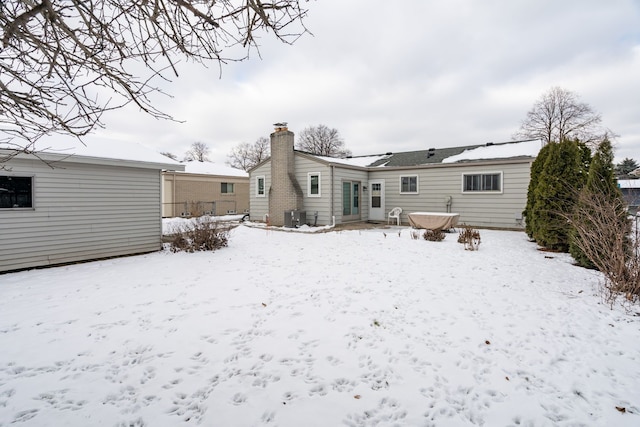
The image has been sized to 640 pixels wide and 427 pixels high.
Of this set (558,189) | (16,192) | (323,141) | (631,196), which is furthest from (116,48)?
(323,141)

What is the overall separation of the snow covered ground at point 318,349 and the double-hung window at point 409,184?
9057 mm

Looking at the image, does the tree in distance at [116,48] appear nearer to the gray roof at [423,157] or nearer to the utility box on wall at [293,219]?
the utility box on wall at [293,219]

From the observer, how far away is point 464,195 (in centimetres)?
1371

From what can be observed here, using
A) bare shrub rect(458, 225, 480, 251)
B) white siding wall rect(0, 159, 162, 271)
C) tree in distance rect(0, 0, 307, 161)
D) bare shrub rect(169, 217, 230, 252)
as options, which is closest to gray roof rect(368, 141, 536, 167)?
bare shrub rect(458, 225, 480, 251)

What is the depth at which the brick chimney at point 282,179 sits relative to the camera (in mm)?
14625

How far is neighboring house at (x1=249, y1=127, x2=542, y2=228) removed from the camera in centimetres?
1272

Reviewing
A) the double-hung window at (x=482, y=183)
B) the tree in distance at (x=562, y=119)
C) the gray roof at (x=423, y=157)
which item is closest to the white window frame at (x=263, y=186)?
the gray roof at (x=423, y=157)

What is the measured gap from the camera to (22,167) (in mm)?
6559

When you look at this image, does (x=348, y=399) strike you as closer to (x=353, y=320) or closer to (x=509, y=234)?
(x=353, y=320)

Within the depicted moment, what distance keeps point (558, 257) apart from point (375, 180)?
959cm

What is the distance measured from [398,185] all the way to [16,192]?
13.9 metres

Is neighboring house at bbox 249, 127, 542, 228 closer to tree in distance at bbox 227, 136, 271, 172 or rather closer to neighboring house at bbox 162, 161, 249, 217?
neighboring house at bbox 162, 161, 249, 217

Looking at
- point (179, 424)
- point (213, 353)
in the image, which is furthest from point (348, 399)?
point (213, 353)

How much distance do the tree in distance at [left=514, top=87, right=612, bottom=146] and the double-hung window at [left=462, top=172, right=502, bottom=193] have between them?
17658 millimetres
